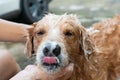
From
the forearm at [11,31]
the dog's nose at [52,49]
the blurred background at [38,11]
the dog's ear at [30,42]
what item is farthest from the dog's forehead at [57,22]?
the blurred background at [38,11]

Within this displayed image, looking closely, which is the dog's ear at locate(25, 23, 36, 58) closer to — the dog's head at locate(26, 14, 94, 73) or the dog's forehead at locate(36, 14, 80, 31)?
the dog's head at locate(26, 14, 94, 73)

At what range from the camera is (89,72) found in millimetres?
2906

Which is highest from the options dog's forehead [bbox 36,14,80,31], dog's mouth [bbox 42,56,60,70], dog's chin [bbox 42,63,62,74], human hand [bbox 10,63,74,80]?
dog's forehead [bbox 36,14,80,31]

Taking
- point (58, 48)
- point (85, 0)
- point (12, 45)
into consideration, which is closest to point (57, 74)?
point (58, 48)

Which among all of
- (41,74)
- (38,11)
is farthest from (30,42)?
(38,11)

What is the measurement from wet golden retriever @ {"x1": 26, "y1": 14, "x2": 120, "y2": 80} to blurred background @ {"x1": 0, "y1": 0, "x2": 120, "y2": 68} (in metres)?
1.67

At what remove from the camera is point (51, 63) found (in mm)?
2357

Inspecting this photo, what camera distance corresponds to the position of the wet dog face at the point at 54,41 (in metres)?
2.36

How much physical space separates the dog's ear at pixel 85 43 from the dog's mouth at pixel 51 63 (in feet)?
1.24

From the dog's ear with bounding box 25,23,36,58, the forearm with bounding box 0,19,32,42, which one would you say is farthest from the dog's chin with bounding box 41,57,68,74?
the forearm with bounding box 0,19,32,42

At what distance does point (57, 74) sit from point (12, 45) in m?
3.28

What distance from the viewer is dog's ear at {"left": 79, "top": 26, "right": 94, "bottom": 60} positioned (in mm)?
2719

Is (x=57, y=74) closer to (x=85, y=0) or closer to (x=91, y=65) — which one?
(x=91, y=65)

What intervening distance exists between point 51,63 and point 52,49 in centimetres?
10
